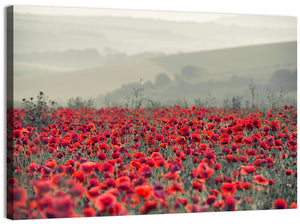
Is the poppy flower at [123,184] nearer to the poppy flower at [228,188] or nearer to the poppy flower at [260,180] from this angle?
the poppy flower at [228,188]

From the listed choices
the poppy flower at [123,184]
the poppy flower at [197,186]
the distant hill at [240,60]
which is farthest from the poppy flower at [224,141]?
the poppy flower at [123,184]

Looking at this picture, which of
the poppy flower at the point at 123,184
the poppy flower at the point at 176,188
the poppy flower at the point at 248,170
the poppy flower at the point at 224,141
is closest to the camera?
the poppy flower at the point at 123,184

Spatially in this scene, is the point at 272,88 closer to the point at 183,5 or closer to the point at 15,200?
the point at 183,5

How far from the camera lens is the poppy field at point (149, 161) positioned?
384 cm

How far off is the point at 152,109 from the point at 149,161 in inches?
30.1

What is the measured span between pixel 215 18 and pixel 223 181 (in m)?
1.76

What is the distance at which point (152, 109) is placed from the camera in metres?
4.73

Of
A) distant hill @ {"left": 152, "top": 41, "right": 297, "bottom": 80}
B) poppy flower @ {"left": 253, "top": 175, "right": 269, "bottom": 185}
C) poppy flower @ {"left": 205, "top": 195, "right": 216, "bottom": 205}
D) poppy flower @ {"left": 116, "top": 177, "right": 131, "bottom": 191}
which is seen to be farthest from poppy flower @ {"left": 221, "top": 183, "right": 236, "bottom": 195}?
distant hill @ {"left": 152, "top": 41, "right": 297, "bottom": 80}

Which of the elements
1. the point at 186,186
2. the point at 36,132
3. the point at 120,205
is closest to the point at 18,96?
the point at 36,132

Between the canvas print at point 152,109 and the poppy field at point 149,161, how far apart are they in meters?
0.01

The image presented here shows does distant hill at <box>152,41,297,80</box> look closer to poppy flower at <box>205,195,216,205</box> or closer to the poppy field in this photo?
the poppy field

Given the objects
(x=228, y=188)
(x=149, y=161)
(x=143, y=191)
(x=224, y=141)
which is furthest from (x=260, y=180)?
(x=143, y=191)

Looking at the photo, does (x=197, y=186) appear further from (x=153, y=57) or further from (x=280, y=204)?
(x=153, y=57)

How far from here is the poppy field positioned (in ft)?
12.6
